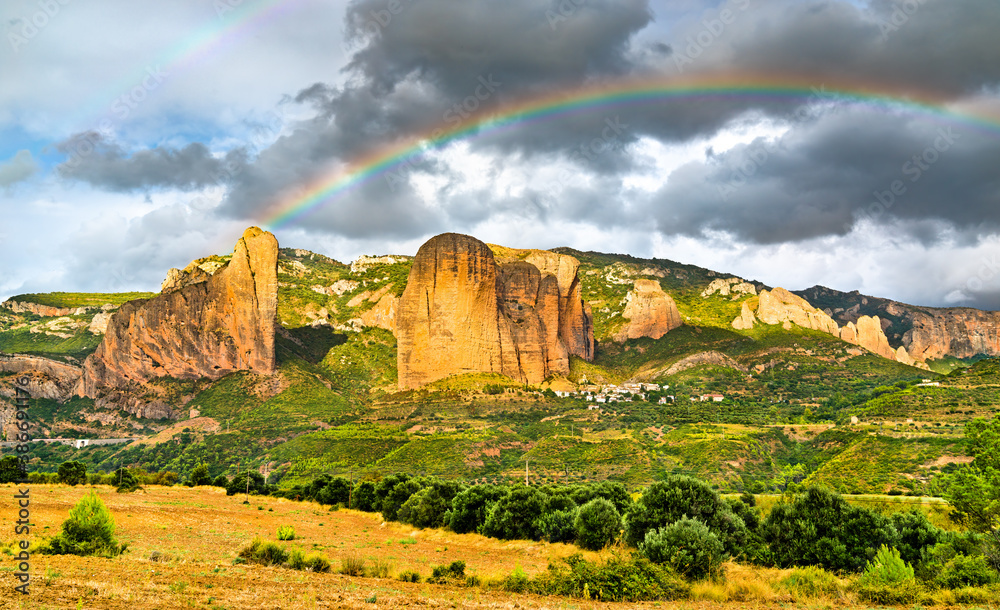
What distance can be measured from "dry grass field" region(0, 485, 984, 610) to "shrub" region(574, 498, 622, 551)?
905 millimetres

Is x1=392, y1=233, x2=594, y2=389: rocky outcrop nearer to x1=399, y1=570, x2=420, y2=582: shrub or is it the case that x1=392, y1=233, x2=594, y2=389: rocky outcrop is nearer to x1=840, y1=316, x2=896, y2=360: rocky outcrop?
x1=840, y1=316, x2=896, y2=360: rocky outcrop

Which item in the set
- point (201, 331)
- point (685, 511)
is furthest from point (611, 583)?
point (201, 331)

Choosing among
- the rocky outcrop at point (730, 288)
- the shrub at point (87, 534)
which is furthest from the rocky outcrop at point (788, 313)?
the shrub at point (87, 534)

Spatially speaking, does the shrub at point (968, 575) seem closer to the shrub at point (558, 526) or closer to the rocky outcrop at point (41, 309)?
the shrub at point (558, 526)

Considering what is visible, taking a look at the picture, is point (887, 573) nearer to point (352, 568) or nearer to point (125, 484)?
point (352, 568)

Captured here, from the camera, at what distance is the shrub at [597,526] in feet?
89.2

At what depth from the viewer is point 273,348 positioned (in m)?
122

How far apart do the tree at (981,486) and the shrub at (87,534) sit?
1346 inches

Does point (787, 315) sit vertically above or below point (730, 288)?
below

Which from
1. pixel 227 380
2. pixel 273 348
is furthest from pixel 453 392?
pixel 227 380

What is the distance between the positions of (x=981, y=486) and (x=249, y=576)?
30934 millimetres

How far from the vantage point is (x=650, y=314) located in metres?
164

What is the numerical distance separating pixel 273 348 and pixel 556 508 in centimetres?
10214

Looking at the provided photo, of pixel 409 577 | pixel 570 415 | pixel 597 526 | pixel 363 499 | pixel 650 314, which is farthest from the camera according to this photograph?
pixel 650 314
